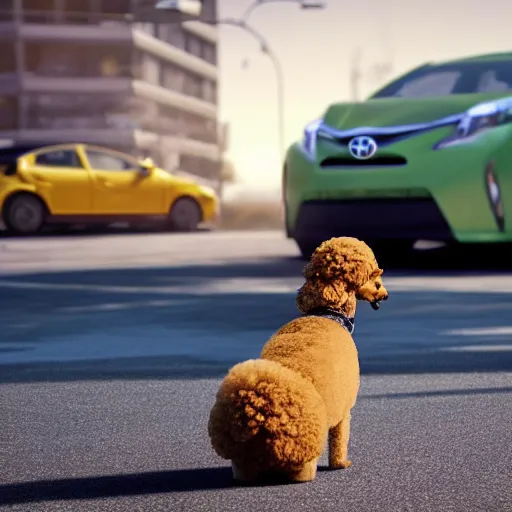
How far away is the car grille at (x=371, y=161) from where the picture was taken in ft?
35.7

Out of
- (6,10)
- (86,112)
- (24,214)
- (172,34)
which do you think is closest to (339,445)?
(24,214)

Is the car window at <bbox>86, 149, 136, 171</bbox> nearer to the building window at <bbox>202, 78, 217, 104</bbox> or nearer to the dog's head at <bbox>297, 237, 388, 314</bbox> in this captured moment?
the dog's head at <bbox>297, 237, 388, 314</bbox>

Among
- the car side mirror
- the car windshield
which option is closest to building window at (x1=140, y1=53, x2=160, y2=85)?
the car side mirror

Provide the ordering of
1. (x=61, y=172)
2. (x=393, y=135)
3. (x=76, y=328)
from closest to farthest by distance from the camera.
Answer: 1. (x=76, y=328)
2. (x=393, y=135)
3. (x=61, y=172)

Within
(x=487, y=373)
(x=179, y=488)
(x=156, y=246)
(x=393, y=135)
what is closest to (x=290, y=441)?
(x=179, y=488)

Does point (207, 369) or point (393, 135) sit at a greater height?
point (393, 135)

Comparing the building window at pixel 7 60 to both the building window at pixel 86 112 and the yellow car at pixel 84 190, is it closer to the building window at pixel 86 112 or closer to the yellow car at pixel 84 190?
the building window at pixel 86 112

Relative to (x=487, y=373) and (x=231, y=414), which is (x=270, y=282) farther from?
(x=231, y=414)

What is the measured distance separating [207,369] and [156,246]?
10105 mm

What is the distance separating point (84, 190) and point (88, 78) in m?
55.5

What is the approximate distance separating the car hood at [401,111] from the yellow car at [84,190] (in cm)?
959

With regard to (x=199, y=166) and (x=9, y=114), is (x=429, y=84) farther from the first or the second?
(x=199, y=166)

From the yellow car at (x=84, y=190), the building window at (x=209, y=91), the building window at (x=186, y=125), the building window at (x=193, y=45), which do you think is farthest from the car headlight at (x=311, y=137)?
the building window at (x=209, y=91)

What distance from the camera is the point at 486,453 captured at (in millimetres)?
4793
